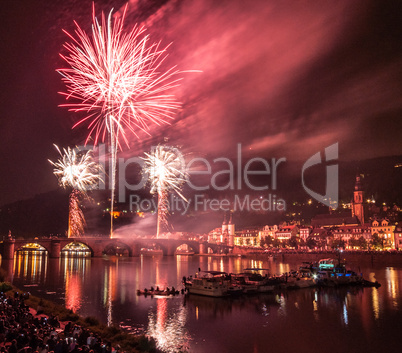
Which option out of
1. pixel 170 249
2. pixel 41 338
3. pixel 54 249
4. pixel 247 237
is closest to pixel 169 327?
pixel 41 338

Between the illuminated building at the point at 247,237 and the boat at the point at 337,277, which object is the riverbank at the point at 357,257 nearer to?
the boat at the point at 337,277

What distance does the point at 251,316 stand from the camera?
86.6ft

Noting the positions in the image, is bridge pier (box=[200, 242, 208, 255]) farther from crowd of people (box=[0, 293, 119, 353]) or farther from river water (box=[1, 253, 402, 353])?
crowd of people (box=[0, 293, 119, 353])

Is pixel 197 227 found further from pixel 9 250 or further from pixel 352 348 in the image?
pixel 352 348

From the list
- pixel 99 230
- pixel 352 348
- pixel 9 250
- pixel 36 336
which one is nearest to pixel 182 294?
pixel 352 348

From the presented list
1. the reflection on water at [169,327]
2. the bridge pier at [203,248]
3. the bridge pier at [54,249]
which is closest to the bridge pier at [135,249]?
the bridge pier at [54,249]

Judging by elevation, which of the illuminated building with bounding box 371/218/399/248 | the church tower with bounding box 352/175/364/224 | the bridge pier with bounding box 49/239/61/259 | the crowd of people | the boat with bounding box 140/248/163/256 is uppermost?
the church tower with bounding box 352/175/364/224

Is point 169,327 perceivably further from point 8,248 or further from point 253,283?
point 8,248

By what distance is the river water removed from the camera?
1983 centimetres

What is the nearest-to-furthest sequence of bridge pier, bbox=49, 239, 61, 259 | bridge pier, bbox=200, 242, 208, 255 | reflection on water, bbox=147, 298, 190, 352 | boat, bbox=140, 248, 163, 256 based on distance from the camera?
reflection on water, bbox=147, 298, 190, 352, bridge pier, bbox=49, 239, 61, 259, bridge pier, bbox=200, 242, 208, 255, boat, bbox=140, 248, 163, 256

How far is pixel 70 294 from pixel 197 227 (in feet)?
438

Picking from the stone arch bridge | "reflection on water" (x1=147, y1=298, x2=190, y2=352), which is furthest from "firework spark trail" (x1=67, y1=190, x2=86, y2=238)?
"reflection on water" (x1=147, y1=298, x2=190, y2=352)

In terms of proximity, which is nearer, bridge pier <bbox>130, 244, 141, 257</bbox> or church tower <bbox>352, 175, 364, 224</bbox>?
bridge pier <bbox>130, 244, 141, 257</bbox>

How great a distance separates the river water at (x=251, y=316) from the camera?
19.8 m
